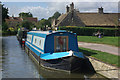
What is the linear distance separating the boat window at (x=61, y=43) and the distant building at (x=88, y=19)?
3794cm

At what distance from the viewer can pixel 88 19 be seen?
192 feet

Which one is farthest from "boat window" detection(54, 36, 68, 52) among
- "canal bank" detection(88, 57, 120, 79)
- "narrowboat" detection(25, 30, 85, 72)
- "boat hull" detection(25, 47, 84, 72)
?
"canal bank" detection(88, 57, 120, 79)

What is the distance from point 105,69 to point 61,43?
14.2 feet

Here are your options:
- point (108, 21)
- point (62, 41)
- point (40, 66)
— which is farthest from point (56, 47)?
point (108, 21)

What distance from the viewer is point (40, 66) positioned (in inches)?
653

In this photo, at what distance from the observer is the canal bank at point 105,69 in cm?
1199

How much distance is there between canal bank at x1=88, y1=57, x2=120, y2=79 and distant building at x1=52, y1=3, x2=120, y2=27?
131 feet

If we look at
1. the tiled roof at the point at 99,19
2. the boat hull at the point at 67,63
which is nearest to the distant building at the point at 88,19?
the tiled roof at the point at 99,19

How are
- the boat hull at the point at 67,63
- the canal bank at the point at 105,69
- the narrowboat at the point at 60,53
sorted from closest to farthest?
1. the canal bank at the point at 105,69
2. the boat hull at the point at 67,63
3. the narrowboat at the point at 60,53

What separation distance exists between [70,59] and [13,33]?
7775 cm

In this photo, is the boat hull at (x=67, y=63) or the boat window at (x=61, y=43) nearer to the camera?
the boat hull at (x=67, y=63)

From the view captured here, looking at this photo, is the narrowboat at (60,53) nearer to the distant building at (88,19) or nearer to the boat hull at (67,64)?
the boat hull at (67,64)

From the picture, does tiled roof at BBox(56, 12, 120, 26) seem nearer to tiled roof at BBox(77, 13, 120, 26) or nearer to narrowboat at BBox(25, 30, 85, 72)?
tiled roof at BBox(77, 13, 120, 26)

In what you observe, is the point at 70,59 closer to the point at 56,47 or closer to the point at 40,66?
the point at 56,47
